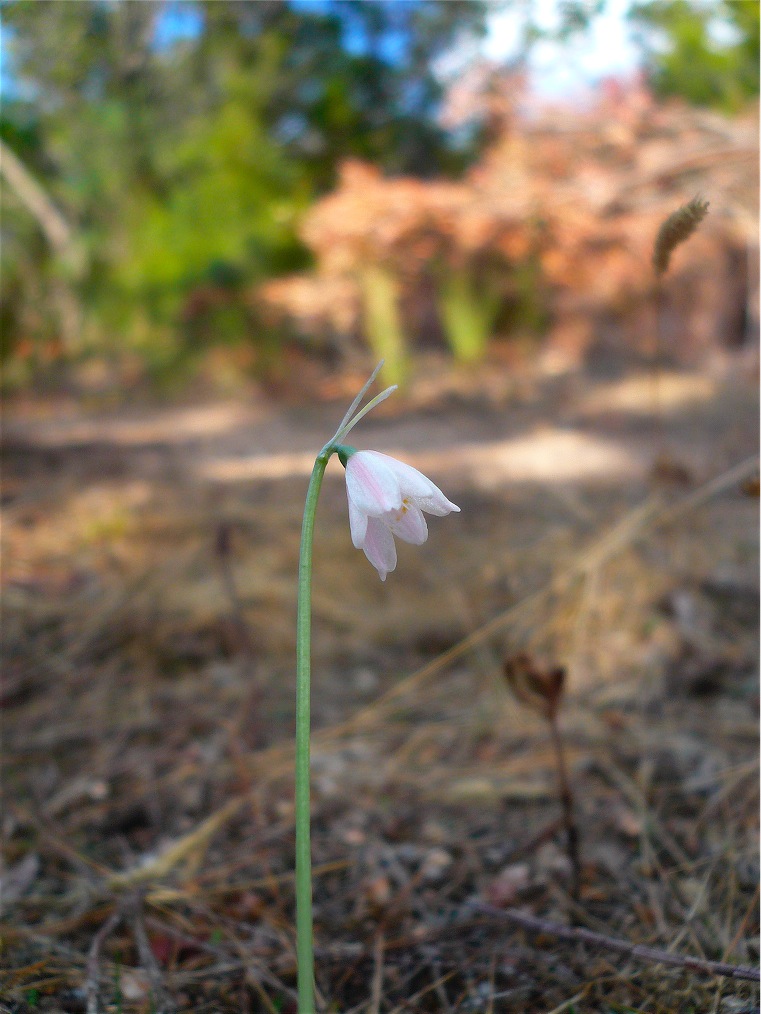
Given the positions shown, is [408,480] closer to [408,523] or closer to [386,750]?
[408,523]

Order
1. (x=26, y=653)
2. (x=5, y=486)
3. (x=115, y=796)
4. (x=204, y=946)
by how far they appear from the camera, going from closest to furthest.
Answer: (x=204, y=946) < (x=115, y=796) < (x=26, y=653) < (x=5, y=486)

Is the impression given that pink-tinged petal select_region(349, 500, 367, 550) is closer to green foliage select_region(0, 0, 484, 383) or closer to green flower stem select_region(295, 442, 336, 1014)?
green flower stem select_region(295, 442, 336, 1014)

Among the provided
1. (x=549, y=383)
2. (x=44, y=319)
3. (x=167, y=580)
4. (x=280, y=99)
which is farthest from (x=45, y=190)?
(x=167, y=580)

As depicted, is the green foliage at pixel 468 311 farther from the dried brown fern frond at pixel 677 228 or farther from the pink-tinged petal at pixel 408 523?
the pink-tinged petal at pixel 408 523

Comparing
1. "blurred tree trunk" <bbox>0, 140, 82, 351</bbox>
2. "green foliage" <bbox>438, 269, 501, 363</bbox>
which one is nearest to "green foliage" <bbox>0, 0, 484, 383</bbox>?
"blurred tree trunk" <bbox>0, 140, 82, 351</bbox>

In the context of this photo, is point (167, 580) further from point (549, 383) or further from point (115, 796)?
point (549, 383)
